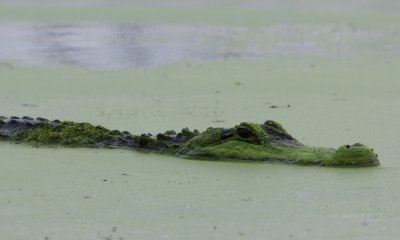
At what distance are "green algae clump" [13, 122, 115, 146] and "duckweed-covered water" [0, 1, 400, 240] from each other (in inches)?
6.4

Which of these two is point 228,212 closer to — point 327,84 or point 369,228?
point 369,228

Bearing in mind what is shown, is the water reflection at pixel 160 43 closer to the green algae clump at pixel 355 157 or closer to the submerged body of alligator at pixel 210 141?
the submerged body of alligator at pixel 210 141

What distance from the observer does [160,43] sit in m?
10.8

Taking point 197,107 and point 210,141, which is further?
point 197,107

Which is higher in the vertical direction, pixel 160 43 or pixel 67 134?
pixel 160 43

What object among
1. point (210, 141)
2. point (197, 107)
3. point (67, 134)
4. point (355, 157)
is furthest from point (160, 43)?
point (355, 157)

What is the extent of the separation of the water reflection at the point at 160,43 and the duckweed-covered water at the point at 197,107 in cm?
3

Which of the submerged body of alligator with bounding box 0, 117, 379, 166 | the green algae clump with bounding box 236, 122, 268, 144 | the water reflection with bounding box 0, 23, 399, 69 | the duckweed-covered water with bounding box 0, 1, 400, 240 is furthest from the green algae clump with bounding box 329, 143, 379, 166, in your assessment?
the water reflection with bounding box 0, 23, 399, 69

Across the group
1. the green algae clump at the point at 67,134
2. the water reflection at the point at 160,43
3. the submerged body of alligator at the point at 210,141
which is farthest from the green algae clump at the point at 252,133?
the water reflection at the point at 160,43

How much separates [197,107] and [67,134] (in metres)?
1.59

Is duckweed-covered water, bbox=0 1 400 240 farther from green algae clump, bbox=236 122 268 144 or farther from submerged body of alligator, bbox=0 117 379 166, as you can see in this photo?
green algae clump, bbox=236 122 268 144

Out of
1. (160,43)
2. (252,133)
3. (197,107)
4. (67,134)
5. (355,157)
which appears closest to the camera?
(355,157)

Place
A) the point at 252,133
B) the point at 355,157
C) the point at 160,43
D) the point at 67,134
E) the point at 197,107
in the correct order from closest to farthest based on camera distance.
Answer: the point at 355,157
the point at 252,133
the point at 67,134
the point at 197,107
the point at 160,43

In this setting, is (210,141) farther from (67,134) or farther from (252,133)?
(67,134)
